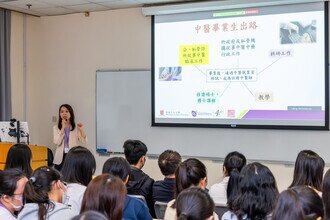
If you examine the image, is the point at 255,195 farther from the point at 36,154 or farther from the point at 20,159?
the point at 36,154

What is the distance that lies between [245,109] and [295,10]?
129cm

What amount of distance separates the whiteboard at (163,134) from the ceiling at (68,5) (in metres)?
0.90

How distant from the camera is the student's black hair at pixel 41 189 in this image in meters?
2.18

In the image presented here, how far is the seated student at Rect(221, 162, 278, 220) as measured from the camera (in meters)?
2.30

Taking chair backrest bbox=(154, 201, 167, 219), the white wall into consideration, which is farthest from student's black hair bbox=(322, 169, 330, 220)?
the white wall

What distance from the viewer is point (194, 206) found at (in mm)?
1695

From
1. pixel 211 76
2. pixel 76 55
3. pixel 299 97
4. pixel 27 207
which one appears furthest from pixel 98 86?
pixel 27 207

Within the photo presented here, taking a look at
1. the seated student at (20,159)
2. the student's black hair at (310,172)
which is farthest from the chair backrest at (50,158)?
the student's black hair at (310,172)

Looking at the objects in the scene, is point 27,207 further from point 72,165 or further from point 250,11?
point 250,11

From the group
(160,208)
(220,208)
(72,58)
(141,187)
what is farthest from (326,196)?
(72,58)

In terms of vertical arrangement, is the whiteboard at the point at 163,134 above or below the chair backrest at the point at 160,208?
above

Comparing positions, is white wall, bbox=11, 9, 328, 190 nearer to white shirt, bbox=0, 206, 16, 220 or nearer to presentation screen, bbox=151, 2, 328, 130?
presentation screen, bbox=151, 2, 328, 130

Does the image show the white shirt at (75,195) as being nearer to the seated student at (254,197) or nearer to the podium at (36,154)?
the seated student at (254,197)

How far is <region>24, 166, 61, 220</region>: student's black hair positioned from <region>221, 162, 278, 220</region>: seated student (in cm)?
93
